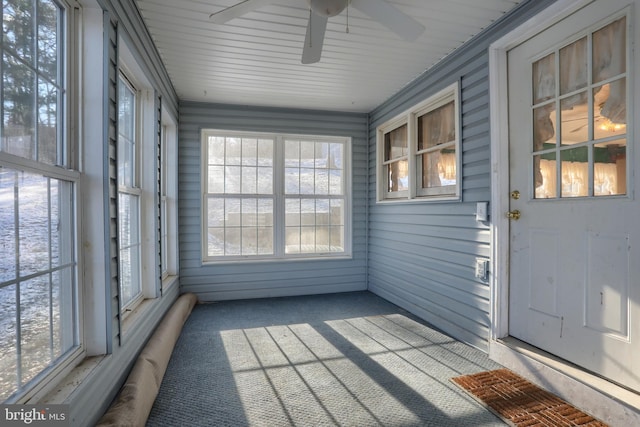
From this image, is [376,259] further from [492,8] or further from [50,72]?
[50,72]

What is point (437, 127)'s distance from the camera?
3385mm

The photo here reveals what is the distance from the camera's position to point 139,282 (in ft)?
9.02

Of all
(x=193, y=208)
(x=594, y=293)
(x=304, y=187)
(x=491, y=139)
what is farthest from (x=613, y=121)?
(x=193, y=208)

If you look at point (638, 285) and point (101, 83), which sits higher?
point (101, 83)

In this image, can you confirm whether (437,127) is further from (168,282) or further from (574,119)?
(168,282)

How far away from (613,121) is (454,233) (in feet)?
4.62

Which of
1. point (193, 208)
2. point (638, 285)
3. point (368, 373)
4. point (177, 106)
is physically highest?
point (177, 106)

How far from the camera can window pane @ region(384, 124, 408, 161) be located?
3.99m

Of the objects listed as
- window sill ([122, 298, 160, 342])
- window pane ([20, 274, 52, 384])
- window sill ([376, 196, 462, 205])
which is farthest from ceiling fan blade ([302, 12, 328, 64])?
window sill ([122, 298, 160, 342])

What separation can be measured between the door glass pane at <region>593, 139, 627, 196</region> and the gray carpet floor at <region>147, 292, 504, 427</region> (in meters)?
1.40

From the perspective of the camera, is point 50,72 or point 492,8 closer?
point 50,72

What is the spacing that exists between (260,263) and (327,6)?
318 centimetres

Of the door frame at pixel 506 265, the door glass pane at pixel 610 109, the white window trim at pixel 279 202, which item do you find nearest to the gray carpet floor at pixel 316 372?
the door frame at pixel 506 265

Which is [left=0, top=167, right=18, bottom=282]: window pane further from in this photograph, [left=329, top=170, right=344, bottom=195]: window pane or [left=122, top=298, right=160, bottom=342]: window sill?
[left=329, top=170, right=344, bottom=195]: window pane
